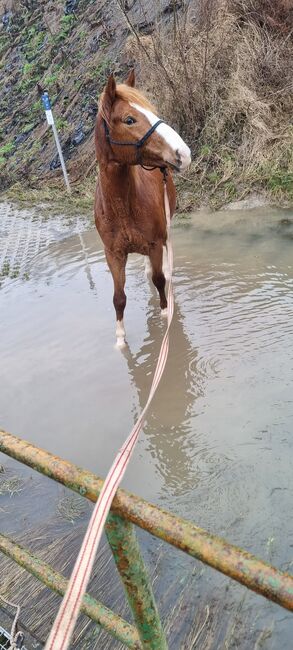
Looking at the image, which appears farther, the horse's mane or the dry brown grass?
the dry brown grass

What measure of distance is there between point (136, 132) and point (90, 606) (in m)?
2.96

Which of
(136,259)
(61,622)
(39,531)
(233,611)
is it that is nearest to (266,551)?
(233,611)

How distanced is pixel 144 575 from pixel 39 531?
178 cm

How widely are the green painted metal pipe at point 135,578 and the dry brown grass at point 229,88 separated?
7.49m

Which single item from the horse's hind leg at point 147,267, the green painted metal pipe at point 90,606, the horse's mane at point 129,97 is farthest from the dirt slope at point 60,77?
the green painted metal pipe at point 90,606

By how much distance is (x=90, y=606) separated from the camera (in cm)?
138

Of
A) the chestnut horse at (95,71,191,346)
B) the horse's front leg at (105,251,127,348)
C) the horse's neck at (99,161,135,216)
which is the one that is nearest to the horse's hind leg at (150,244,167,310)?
the chestnut horse at (95,71,191,346)

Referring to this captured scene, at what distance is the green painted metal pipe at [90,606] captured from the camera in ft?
4.33

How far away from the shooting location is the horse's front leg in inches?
177

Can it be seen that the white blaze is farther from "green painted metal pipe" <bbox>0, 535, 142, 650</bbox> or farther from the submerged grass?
"green painted metal pipe" <bbox>0, 535, 142, 650</bbox>

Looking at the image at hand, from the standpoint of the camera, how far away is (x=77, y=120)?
12.8 metres

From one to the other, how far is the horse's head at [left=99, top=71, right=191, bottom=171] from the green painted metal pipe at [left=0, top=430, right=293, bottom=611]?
2.55 meters

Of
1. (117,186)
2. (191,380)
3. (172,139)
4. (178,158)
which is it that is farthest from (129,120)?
(191,380)

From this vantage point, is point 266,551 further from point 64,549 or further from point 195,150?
point 195,150
